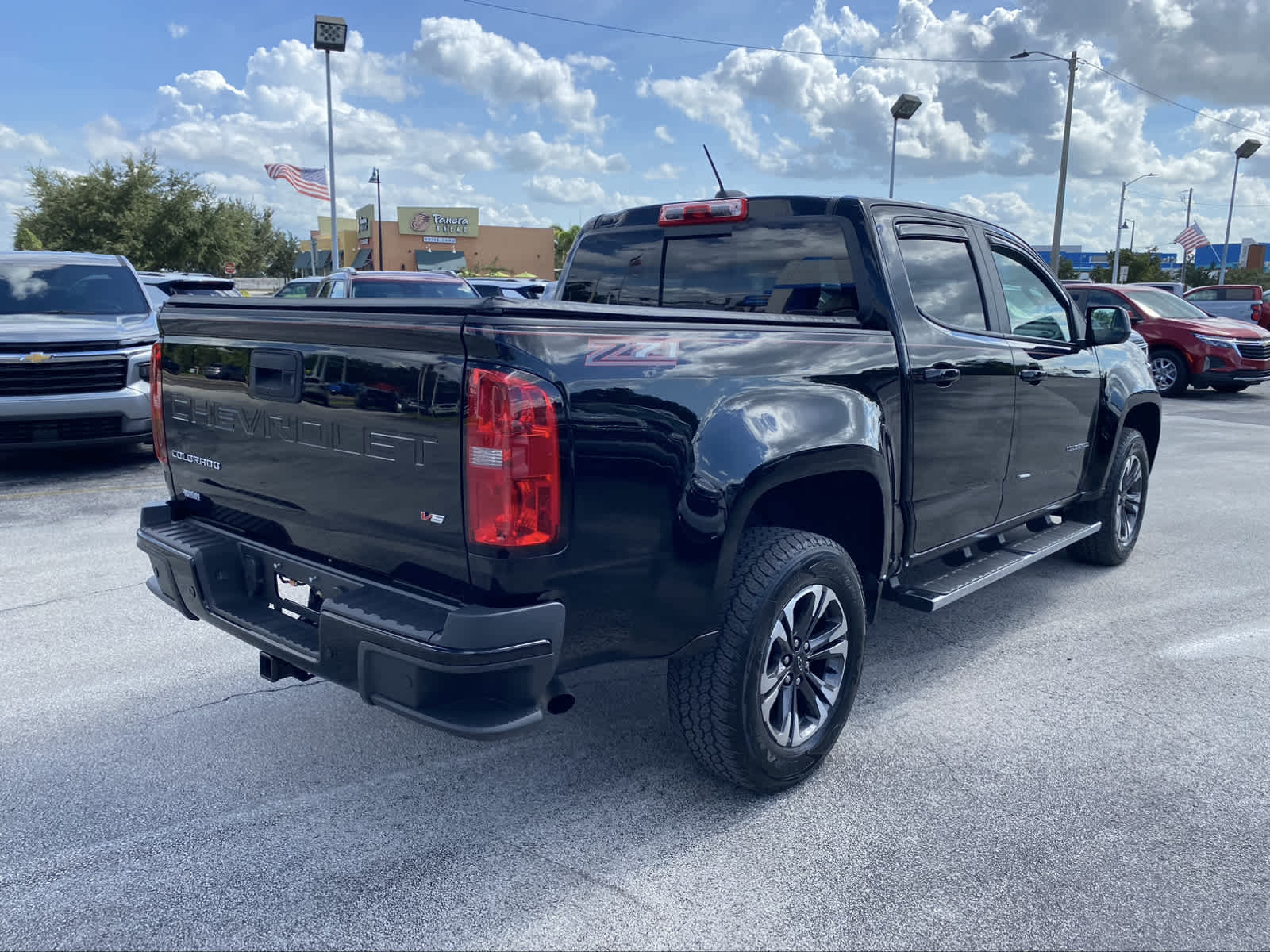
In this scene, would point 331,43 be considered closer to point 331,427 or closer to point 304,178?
point 304,178

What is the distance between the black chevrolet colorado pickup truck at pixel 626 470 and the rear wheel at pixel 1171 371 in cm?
1381

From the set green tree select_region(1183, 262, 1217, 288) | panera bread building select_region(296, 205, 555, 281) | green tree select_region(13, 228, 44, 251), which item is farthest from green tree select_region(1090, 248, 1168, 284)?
green tree select_region(13, 228, 44, 251)

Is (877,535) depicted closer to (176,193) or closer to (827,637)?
(827,637)

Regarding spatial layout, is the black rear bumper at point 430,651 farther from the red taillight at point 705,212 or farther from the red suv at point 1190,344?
the red suv at point 1190,344

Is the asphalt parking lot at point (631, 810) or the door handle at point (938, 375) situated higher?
the door handle at point (938, 375)

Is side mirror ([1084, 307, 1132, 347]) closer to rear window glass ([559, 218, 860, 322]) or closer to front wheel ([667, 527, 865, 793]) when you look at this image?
rear window glass ([559, 218, 860, 322])

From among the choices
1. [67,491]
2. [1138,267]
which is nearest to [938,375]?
[67,491]

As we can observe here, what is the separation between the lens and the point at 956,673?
4.33 meters

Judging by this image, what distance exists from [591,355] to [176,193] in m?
43.1

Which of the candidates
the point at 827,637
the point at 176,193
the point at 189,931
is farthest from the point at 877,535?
the point at 176,193

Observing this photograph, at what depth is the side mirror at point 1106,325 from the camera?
5.16 meters

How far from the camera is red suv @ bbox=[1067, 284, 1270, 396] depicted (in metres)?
15.8

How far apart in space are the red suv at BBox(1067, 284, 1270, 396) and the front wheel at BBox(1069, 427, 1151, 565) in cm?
1065

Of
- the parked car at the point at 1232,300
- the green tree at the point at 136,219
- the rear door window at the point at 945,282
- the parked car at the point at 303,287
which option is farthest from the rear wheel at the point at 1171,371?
the green tree at the point at 136,219
